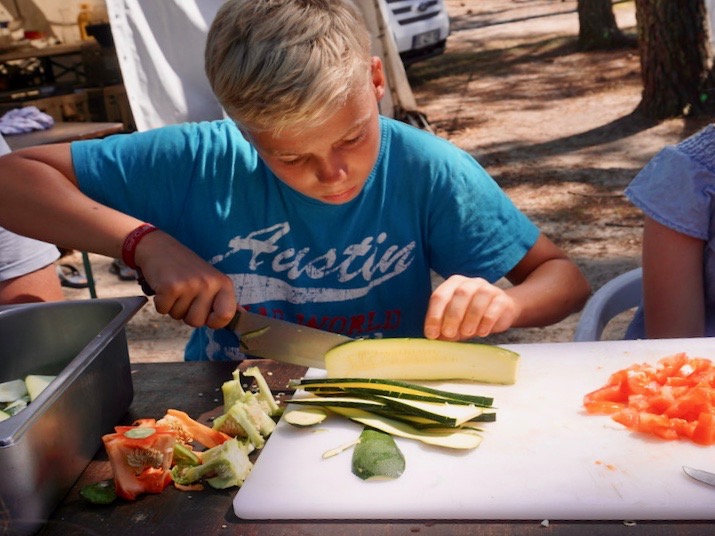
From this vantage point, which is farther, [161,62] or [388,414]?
[161,62]

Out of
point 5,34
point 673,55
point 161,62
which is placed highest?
point 5,34

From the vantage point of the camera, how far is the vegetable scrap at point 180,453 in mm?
1480

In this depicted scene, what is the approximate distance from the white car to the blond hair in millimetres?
9191

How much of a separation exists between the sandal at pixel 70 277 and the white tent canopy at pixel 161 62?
1367 mm

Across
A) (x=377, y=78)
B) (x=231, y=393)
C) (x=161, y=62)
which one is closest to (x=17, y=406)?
(x=231, y=393)

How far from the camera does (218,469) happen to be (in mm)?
1522

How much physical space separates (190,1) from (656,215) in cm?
356

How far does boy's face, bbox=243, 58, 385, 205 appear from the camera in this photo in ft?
5.98

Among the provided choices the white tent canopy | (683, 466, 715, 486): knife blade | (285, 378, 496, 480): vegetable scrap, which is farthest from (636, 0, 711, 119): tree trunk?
(683, 466, 715, 486): knife blade

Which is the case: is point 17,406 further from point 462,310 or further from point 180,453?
point 462,310

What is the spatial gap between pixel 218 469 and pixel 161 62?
4.27 meters

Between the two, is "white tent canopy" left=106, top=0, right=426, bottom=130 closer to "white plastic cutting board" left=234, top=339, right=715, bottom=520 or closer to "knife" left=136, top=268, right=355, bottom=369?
"knife" left=136, top=268, right=355, bottom=369

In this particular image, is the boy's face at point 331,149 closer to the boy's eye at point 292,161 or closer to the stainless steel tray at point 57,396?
the boy's eye at point 292,161

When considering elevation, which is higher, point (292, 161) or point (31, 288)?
point (292, 161)
